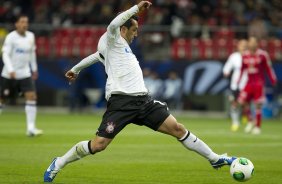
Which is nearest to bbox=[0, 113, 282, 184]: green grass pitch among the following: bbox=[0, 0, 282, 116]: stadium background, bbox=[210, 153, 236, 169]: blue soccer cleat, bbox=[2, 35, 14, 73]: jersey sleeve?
bbox=[210, 153, 236, 169]: blue soccer cleat

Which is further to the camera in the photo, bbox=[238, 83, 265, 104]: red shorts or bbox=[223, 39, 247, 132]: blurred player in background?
bbox=[223, 39, 247, 132]: blurred player in background

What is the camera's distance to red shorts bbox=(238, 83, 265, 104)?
2227cm

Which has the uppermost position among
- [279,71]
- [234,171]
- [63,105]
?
[234,171]

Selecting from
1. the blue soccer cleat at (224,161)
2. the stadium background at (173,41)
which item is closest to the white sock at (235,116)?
the stadium background at (173,41)

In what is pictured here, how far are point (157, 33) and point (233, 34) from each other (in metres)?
2.94

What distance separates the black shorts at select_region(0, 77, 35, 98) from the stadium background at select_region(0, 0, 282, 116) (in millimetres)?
11510

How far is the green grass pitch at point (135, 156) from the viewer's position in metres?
11.7

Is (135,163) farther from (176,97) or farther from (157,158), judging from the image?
(176,97)

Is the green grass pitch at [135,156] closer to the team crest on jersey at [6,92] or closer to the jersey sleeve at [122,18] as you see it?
the team crest on jersey at [6,92]

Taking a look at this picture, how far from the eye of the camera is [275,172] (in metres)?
12.4

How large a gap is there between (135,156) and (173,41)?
50.7 feet

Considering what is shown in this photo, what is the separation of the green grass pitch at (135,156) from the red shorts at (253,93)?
3.08 ft

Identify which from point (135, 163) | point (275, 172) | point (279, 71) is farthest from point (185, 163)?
point (279, 71)

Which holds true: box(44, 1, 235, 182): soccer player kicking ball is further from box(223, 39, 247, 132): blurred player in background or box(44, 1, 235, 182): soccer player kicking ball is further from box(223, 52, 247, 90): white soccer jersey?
box(223, 52, 247, 90): white soccer jersey
